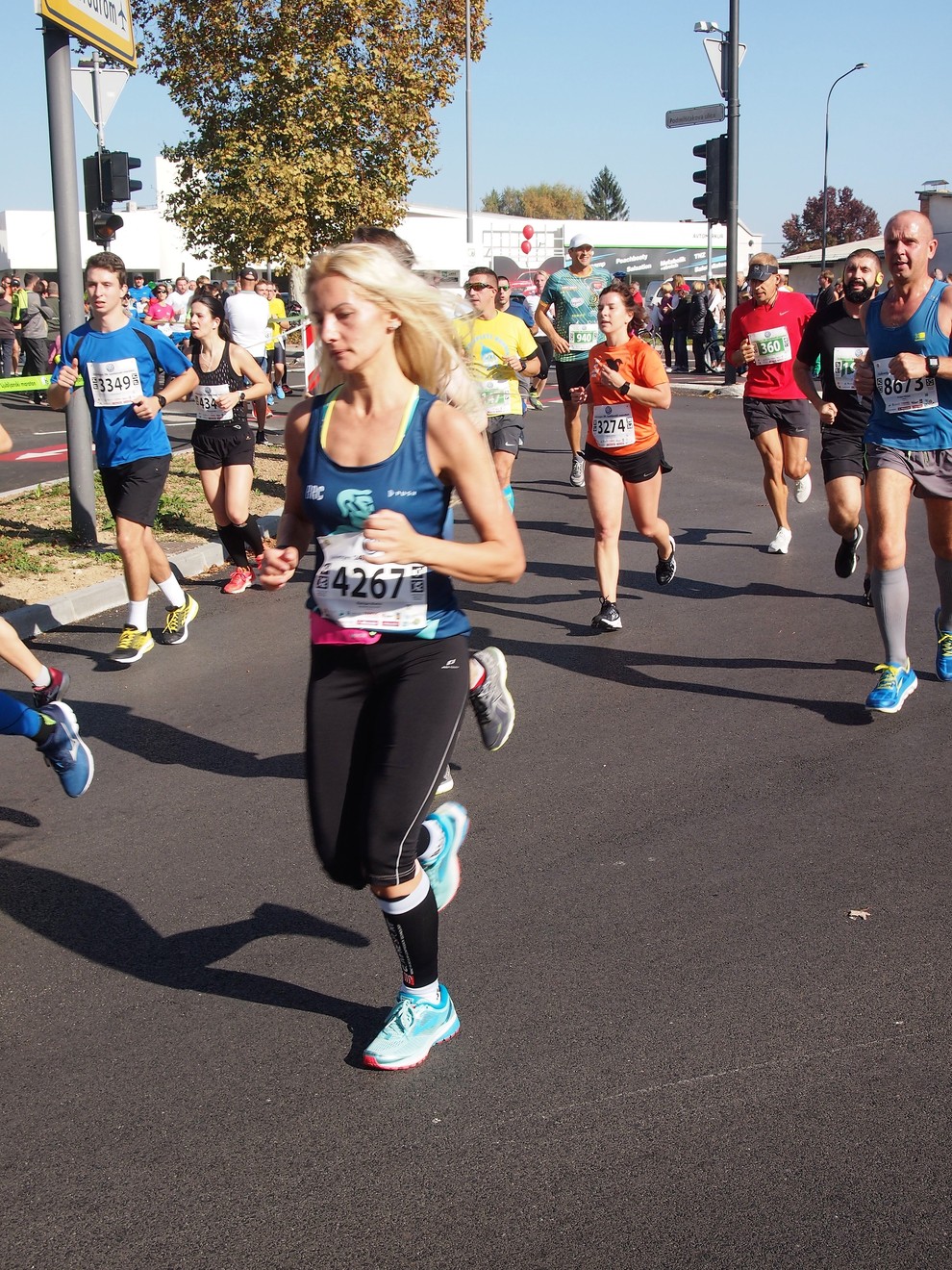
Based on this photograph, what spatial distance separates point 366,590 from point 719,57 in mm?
21024

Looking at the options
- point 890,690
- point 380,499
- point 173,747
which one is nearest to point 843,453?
point 890,690

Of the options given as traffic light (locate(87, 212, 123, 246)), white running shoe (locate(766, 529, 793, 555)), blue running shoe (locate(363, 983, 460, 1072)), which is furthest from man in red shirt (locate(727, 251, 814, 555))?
traffic light (locate(87, 212, 123, 246))

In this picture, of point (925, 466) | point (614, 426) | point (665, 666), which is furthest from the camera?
point (614, 426)

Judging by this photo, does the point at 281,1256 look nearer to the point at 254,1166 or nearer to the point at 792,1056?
the point at 254,1166

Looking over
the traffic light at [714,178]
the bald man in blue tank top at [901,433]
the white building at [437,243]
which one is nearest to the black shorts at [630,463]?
the bald man in blue tank top at [901,433]

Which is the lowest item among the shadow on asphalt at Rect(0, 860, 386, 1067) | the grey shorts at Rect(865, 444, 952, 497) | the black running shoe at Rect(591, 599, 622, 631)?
the shadow on asphalt at Rect(0, 860, 386, 1067)

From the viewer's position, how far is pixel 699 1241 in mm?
2621

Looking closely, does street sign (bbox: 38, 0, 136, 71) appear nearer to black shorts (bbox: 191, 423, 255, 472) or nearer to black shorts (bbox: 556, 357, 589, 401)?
black shorts (bbox: 191, 423, 255, 472)

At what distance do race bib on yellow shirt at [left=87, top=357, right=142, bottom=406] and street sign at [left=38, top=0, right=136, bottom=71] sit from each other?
3.33 m

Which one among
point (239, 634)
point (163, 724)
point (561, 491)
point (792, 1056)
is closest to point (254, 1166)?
point (792, 1056)

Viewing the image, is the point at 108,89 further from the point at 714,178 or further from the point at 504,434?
the point at 714,178

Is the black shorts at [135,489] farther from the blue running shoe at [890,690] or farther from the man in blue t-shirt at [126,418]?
the blue running shoe at [890,690]

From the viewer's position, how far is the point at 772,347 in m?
9.53

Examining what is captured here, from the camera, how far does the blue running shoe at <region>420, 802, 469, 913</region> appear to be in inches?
147
